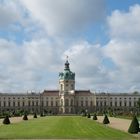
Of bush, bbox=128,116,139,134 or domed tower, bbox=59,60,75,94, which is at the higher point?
domed tower, bbox=59,60,75,94

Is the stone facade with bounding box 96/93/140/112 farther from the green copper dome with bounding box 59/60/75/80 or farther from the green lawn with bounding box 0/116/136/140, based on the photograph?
the green lawn with bounding box 0/116/136/140

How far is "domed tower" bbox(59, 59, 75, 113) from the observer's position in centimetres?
12731

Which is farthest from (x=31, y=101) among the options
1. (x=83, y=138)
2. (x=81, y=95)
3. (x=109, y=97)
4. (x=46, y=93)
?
(x=83, y=138)

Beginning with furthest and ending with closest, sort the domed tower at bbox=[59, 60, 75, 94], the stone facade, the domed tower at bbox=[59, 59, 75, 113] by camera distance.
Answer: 1. the stone facade
2. the domed tower at bbox=[59, 60, 75, 94]
3. the domed tower at bbox=[59, 59, 75, 113]

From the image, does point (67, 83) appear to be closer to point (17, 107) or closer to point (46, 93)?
point (46, 93)

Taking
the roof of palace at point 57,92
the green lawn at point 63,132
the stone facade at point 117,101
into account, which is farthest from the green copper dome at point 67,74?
the green lawn at point 63,132

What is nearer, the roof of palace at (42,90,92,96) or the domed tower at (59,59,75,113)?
the domed tower at (59,59,75,113)

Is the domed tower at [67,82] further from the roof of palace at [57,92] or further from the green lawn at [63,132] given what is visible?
the green lawn at [63,132]

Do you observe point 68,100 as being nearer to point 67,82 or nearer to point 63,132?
point 67,82

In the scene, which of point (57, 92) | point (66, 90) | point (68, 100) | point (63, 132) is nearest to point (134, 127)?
point (63, 132)

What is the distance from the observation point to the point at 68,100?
12825 centimetres

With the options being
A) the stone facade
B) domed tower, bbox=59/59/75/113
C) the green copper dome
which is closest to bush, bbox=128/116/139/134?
domed tower, bbox=59/59/75/113

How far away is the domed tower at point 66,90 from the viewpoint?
127 meters

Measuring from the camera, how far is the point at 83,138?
24531 millimetres
